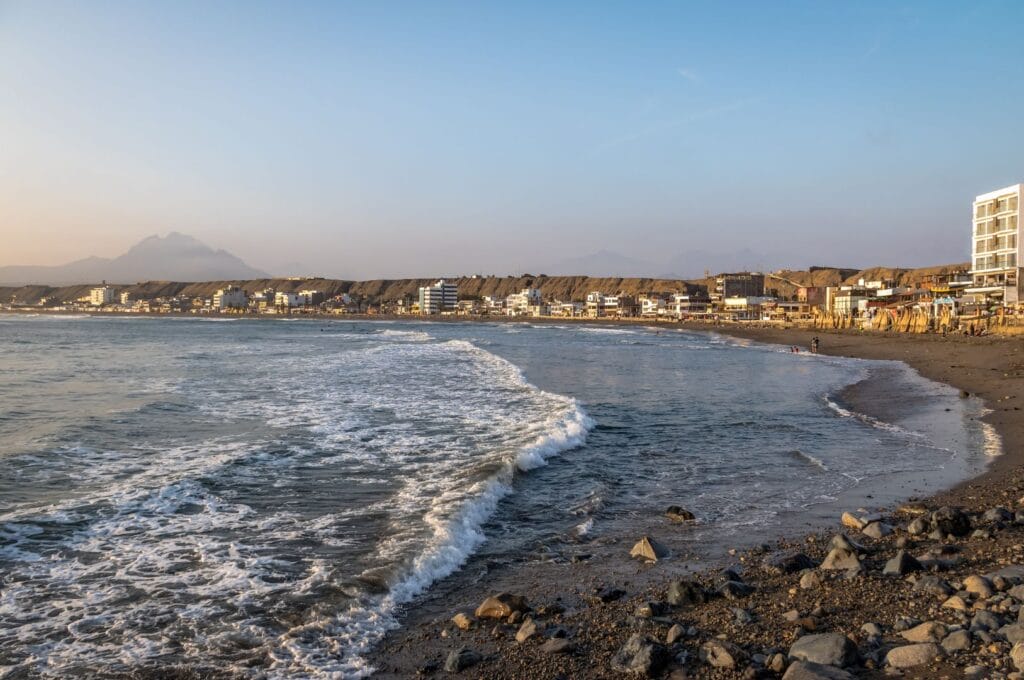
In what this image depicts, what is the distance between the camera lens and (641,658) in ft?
16.3

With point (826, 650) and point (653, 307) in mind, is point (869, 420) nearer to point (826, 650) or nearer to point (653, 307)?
point (826, 650)

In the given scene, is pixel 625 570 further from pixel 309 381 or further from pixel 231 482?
pixel 309 381

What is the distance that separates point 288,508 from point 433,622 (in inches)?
169

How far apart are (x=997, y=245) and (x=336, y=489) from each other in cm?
7223

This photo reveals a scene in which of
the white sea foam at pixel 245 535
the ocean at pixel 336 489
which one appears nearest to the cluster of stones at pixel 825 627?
the ocean at pixel 336 489

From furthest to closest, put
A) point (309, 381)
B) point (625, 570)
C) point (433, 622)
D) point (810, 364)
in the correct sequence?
point (810, 364) → point (309, 381) → point (625, 570) → point (433, 622)

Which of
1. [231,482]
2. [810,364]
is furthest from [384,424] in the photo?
[810,364]

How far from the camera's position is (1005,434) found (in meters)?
15.2

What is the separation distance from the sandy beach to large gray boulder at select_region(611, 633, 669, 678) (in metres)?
0.01

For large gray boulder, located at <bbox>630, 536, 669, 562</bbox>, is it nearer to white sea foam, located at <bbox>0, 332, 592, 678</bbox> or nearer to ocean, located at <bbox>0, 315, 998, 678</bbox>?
ocean, located at <bbox>0, 315, 998, 678</bbox>

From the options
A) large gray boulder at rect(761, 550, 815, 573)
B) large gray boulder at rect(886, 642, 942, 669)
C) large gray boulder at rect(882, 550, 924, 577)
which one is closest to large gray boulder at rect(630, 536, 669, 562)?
large gray boulder at rect(761, 550, 815, 573)

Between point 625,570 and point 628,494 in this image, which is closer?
point 625,570

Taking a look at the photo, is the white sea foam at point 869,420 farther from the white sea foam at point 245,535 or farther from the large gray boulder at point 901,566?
the large gray boulder at point 901,566

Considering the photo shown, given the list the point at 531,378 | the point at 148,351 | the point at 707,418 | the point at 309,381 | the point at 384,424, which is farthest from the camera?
the point at 148,351
